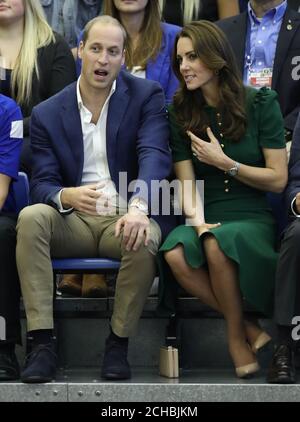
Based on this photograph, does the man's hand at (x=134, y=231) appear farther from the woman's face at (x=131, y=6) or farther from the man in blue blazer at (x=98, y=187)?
the woman's face at (x=131, y=6)

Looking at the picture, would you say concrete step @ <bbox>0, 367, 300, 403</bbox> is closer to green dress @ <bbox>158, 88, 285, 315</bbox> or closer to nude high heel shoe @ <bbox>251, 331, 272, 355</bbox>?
nude high heel shoe @ <bbox>251, 331, 272, 355</bbox>

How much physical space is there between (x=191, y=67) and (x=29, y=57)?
1072 millimetres

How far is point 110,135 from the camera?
5125 millimetres

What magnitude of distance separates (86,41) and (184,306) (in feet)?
3.91

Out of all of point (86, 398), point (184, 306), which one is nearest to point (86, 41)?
point (184, 306)

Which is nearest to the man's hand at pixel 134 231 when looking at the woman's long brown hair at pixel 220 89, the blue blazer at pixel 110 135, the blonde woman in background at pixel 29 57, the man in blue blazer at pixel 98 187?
the man in blue blazer at pixel 98 187

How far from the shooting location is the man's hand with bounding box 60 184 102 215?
4898 millimetres

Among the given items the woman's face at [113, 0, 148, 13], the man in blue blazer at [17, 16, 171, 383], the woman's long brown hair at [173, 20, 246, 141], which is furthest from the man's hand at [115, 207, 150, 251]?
the woman's face at [113, 0, 148, 13]

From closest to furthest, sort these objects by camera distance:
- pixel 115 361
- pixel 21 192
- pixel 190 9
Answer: pixel 115 361 → pixel 21 192 → pixel 190 9

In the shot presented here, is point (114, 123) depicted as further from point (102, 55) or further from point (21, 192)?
point (21, 192)

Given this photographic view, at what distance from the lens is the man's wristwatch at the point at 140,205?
190 inches

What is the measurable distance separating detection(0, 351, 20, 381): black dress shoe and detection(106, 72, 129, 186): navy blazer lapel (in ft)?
2.89

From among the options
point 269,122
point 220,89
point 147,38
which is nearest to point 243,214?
point 269,122
